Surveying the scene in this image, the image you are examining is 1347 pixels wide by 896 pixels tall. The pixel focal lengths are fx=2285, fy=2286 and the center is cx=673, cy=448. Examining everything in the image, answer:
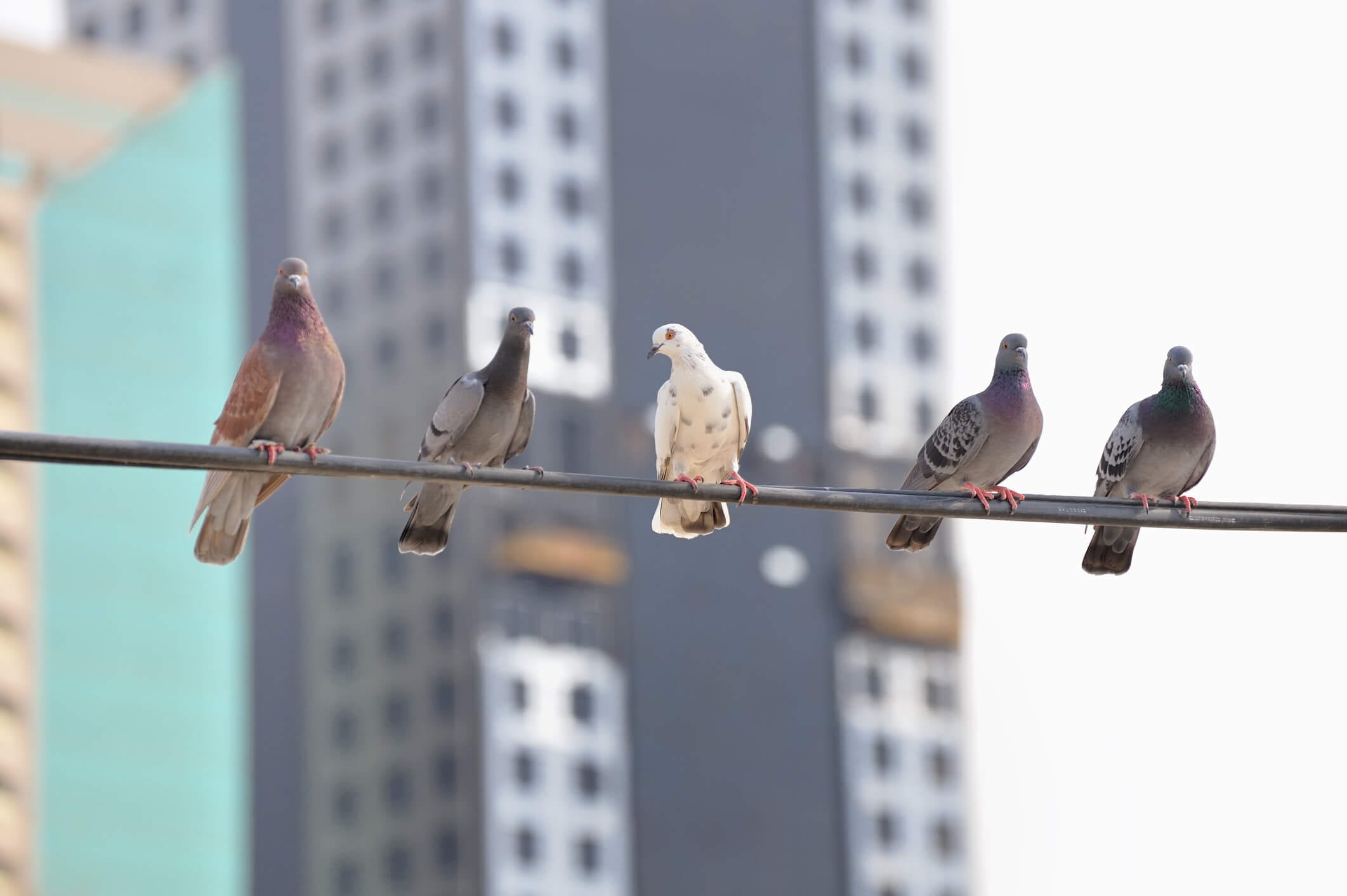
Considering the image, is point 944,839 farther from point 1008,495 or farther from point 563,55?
point 1008,495

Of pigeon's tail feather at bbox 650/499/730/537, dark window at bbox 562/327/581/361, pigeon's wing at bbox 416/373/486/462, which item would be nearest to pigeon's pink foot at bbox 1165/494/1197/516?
pigeon's tail feather at bbox 650/499/730/537

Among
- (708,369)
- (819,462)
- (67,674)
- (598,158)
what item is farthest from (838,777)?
(708,369)

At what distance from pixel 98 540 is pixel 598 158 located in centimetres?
2566

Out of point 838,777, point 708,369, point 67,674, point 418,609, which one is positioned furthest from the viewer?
point 67,674

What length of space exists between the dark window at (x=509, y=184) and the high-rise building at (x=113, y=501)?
11.4 meters

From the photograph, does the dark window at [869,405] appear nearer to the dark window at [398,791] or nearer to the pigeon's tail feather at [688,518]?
the dark window at [398,791]

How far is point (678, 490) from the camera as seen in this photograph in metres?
9.74

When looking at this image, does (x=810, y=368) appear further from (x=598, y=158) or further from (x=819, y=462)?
(x=598, y=158)

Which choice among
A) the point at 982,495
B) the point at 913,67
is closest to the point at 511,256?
the point at 913,67

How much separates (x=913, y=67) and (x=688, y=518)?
71.3 m

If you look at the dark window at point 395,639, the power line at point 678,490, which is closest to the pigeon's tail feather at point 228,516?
the power line at point 678,490

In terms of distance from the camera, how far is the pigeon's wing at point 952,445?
1394cm

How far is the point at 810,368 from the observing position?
8069 centimetres

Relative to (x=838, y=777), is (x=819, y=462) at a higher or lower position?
higher
